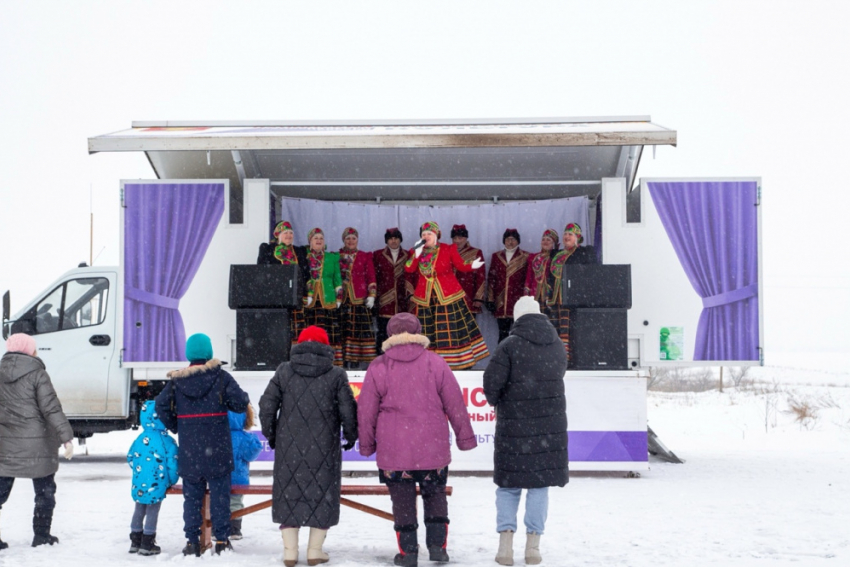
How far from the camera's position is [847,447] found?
998 centimetres

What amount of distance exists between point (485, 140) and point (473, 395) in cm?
194

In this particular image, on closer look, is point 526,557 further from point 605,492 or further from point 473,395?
point 473,395

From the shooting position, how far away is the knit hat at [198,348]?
4.29m

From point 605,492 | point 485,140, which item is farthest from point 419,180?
point 605,492

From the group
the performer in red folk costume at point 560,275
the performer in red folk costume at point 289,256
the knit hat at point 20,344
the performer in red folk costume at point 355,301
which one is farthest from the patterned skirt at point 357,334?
the knit hat at point 20,344

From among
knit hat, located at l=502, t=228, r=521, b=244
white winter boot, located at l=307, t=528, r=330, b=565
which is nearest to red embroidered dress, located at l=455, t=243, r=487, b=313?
knit hat, located at l=502, t=228, r=521, b=244

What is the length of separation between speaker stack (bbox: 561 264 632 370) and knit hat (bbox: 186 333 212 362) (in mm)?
3578

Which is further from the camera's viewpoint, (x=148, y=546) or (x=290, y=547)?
(x=148, y=546)

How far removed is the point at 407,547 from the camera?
13.3 feet

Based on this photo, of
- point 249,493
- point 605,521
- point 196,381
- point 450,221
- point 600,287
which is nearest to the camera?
point 196,381

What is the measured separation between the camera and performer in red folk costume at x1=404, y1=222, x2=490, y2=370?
7.90m

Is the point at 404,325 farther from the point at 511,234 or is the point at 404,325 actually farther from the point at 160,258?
the point at 511,234

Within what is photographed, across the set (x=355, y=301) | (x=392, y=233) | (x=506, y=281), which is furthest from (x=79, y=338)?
(x=506, y=281)

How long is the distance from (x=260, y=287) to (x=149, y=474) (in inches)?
120
